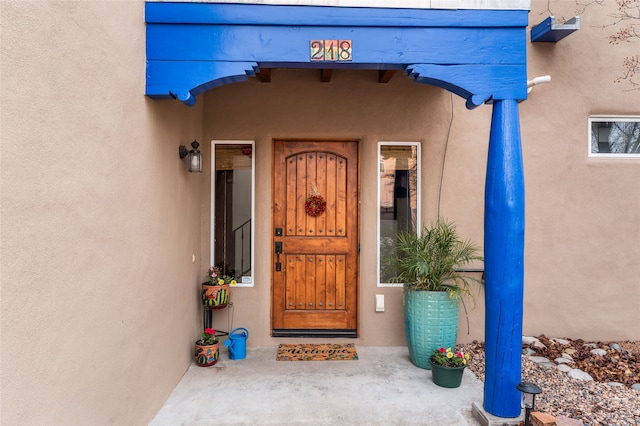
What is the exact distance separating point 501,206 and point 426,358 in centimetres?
163

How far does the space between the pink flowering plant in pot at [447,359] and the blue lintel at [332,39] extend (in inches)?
78.6

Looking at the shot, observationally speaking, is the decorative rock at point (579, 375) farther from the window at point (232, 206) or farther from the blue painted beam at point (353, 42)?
the window at point (232, 206)

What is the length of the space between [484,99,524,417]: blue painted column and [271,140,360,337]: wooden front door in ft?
5.53

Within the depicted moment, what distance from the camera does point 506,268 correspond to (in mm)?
2596

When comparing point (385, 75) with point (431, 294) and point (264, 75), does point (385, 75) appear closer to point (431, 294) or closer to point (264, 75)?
point (264, 75)

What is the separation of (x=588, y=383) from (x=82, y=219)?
3.93 meters

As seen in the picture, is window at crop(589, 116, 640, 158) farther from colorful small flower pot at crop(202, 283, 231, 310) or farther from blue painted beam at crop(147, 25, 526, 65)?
colorful small flower pot at crop(202, 283, 231, 310)

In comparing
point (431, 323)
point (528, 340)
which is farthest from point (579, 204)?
point (431, 323)

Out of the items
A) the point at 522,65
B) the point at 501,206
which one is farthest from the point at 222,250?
the point at 522,65

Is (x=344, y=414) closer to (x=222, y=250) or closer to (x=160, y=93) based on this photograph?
(x=222, y=250)

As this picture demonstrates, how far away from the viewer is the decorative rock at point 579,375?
332 centimetres

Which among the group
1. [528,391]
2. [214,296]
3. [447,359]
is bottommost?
[447,359]

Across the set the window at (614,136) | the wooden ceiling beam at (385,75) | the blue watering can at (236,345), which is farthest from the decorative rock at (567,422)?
the wooden ceiling beam at (385,75)

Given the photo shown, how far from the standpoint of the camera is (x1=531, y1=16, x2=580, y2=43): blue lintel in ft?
12.3
